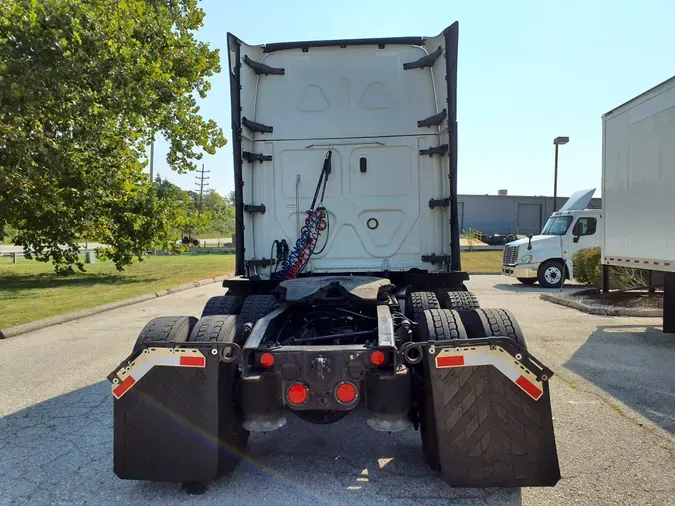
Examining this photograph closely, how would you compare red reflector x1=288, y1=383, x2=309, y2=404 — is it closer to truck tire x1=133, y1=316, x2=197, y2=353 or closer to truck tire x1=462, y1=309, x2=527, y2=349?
truck tire x1=133, y1=316, x2=197, y2=353

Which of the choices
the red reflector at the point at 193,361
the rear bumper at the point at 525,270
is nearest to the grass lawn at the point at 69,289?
the rear bumper at the point at 525,270

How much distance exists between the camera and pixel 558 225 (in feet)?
53.7

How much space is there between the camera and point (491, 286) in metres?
16.5

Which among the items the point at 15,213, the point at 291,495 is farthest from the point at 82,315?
the point at 291,495

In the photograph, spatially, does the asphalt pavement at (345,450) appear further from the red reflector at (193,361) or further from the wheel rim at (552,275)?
the wheel rim at (552,275)

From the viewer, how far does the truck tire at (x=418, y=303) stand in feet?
15.1

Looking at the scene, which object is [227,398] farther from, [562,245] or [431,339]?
[562,245]

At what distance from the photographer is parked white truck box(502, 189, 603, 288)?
52.2ft

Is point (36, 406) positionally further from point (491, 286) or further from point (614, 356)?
point (491, 286)

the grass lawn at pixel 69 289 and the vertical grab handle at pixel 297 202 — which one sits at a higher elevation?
the vertical grab handle at pixel 297 202

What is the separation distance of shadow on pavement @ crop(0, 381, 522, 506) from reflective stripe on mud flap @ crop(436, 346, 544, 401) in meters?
0.73

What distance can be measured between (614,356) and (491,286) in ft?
32.6

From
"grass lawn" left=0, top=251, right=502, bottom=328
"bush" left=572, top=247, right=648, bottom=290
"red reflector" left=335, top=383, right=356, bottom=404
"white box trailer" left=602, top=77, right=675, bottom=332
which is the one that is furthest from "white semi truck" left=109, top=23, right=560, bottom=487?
"bush" left=572, top=247, right=648, bottom=290

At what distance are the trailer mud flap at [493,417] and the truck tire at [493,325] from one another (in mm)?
340
